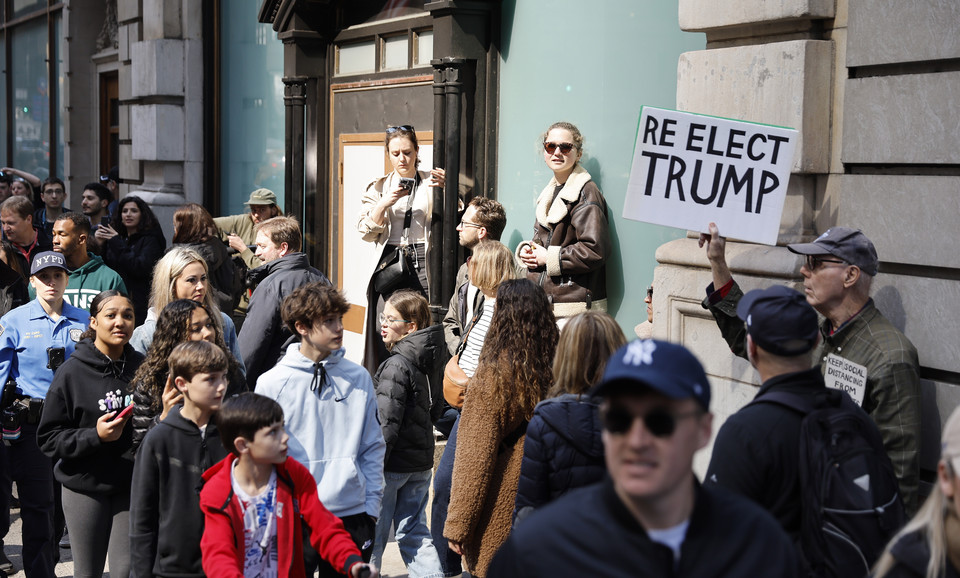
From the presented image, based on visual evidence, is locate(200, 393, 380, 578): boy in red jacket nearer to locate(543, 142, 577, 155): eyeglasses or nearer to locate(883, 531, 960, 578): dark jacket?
locate(883, 531, 960, 578): dark jacket

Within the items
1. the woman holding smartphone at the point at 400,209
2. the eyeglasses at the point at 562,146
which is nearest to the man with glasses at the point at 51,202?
the woman holding smartphone at the point at 400,209

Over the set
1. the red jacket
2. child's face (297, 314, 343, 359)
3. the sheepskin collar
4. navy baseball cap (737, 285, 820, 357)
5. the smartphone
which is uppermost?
the sheepskin collar

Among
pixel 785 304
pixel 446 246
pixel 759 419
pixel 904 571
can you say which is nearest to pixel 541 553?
pixel 904 571

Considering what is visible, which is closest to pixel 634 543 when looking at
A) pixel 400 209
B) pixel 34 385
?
pixel 34 385

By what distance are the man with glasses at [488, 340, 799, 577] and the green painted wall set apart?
4.43 m

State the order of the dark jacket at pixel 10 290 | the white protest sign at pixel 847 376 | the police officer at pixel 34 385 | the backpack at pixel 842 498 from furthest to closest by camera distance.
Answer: the dark jacket at pixel 10 290 < the police officer at pixel 34 385 < the white protest sign at pixel 847 376 < the backpack at pixel 842 498

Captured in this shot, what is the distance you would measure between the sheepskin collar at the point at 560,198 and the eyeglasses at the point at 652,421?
462cm

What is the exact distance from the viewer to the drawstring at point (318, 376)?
4.41m

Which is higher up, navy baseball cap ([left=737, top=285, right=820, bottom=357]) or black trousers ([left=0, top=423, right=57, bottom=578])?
navy baseball cap ([left=737, top=285, right=820, bottom=357])

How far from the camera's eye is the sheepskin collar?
6.63m

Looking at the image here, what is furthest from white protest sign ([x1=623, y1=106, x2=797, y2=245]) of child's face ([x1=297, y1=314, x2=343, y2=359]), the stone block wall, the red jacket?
the red jacket

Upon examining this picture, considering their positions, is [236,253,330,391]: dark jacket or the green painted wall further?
the green painted wall

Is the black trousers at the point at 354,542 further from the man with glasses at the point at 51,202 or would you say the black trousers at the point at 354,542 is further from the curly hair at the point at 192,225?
the man with glasses at the point at 51,202

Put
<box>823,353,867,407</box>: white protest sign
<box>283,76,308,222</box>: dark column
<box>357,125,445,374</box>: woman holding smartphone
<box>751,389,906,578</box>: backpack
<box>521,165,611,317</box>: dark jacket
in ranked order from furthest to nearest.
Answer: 1. <box>283,76,308,222</box>: dark column
2. <box>357,125,445,374</box>: woman holding smartphone
3. <box>521,165,611,317</box>: dark jacket
4. <box>823,353,867,407</box>: white protest sign
5. <box>751,389,906,578</box>: backpack
